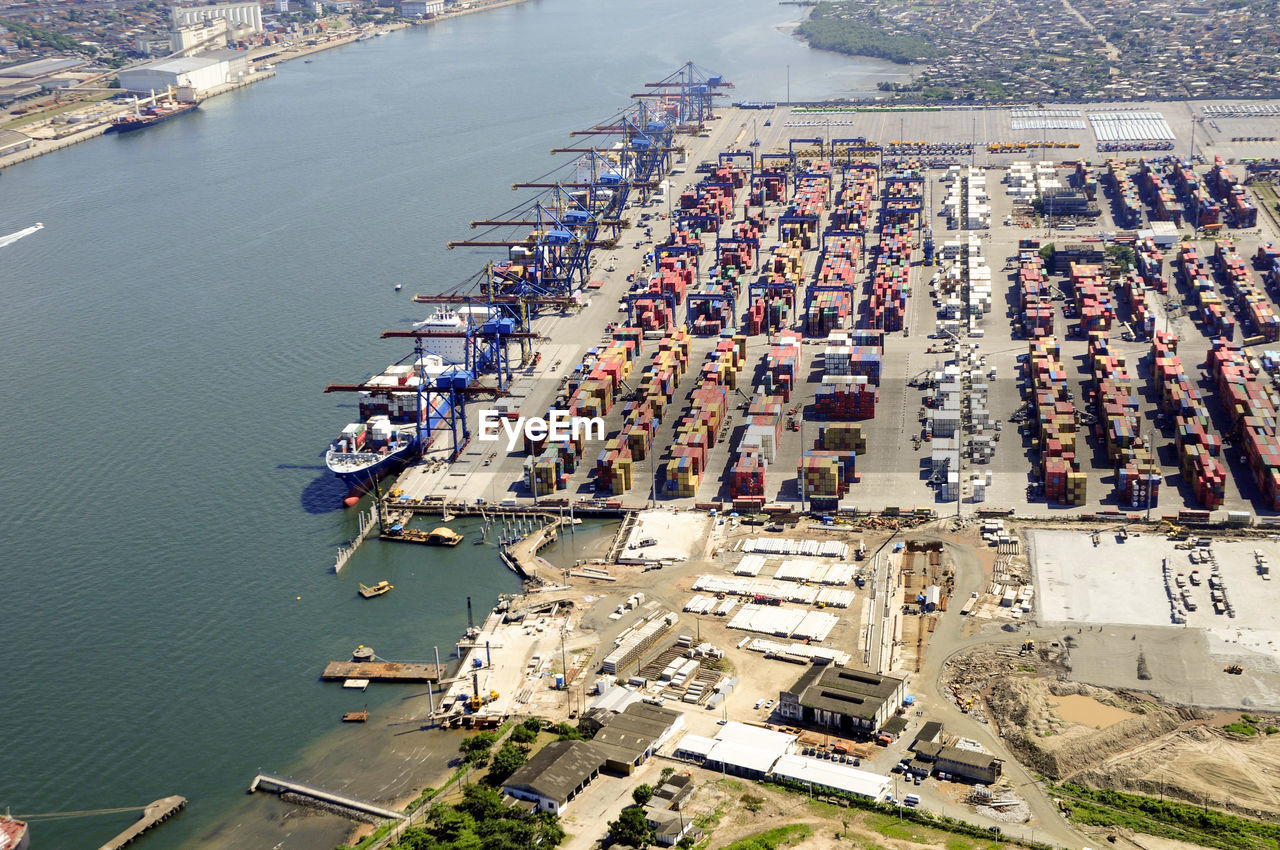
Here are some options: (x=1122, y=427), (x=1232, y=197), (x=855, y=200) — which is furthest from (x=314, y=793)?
(x=1232, y=197)

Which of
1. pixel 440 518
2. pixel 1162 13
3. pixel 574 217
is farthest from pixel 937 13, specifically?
pixel 440 518

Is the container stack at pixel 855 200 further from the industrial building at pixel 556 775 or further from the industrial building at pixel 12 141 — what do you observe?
the industrial building at pixel 12 141

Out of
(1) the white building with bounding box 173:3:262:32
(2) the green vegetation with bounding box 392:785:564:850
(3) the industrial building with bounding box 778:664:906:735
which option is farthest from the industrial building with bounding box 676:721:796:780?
(1) the white building with bounding box 173:3:262:32

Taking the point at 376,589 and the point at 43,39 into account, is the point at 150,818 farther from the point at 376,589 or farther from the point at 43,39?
the point at 43,39

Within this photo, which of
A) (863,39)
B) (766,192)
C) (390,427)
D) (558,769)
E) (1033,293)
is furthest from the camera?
(863,39)

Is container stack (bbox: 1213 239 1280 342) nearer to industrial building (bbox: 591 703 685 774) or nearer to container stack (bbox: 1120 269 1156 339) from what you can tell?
container stack (bbox: 1120 269 1156 339)

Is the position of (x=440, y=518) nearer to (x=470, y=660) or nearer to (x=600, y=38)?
(x=470, y=660)
